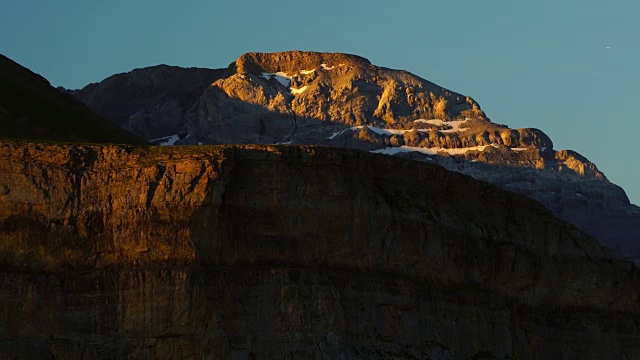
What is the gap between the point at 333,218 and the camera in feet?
349

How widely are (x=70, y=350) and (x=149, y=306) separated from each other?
4056mm

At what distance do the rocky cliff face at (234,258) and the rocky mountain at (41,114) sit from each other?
17.4 m

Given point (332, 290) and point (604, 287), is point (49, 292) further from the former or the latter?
point (604, 287)

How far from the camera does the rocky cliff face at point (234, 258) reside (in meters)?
99.0

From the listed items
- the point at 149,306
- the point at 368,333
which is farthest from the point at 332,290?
the point at 149,306

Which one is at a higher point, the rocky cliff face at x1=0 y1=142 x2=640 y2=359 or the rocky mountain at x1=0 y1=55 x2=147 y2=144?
the rocky mountain at x1=0 y1=55 x2=147 y2=144

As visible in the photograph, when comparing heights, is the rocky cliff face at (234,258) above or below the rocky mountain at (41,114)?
below

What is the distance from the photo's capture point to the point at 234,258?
337 ft

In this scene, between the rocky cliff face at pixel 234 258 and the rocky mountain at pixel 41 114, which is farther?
the rocky mountain at pixel 41 114

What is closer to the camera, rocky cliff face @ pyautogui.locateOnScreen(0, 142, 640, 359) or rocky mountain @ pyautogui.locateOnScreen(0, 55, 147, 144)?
rocky cliff face @ pyautogui.locateOnScreen(0, 142, 640, 359)

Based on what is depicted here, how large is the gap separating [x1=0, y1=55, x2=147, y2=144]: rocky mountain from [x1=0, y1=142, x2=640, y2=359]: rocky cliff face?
17435 millimetres

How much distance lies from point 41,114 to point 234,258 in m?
27.2

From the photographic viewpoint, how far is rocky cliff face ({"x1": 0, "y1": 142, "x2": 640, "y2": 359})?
325 feet

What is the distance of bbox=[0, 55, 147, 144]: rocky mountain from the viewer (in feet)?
402
